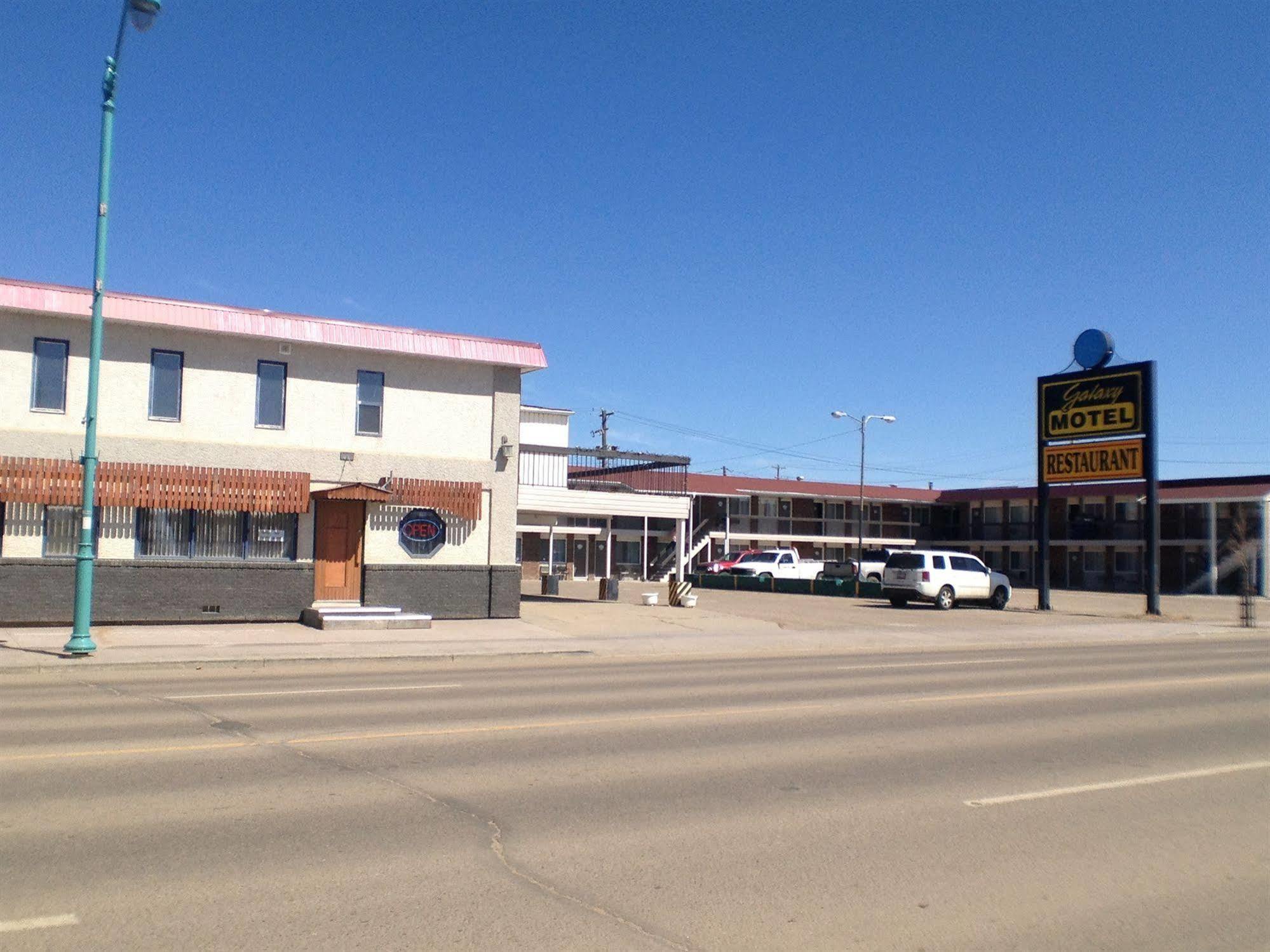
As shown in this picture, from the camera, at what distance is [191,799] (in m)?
7.89

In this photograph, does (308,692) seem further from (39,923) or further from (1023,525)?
(1023,525)

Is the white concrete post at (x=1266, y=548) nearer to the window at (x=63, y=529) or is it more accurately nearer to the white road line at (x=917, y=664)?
the white road line at (x=917, y=664)

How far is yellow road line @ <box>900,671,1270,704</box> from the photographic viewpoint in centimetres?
1430

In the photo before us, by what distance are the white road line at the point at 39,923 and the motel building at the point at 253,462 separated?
19.2m

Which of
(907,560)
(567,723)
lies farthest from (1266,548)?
(567,723)

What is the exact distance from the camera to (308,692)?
47.3 ft

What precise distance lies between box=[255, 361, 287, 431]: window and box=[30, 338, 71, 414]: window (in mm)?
3891

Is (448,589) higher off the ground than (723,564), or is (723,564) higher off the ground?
(723,564)

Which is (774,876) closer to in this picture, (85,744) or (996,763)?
(996,763)

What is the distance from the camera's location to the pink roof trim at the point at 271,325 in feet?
75.1

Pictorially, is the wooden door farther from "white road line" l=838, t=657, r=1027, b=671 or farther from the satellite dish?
the satellite dish

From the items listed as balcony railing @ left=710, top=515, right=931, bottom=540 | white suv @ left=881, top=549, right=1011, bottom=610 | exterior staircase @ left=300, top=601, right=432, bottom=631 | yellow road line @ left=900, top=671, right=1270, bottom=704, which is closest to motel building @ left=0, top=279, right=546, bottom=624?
exterior staircase @ left=300, top=601, right=432, bottom=631

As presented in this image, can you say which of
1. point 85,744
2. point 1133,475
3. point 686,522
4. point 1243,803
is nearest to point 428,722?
point 85,744

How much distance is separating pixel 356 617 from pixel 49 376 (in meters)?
8.01
